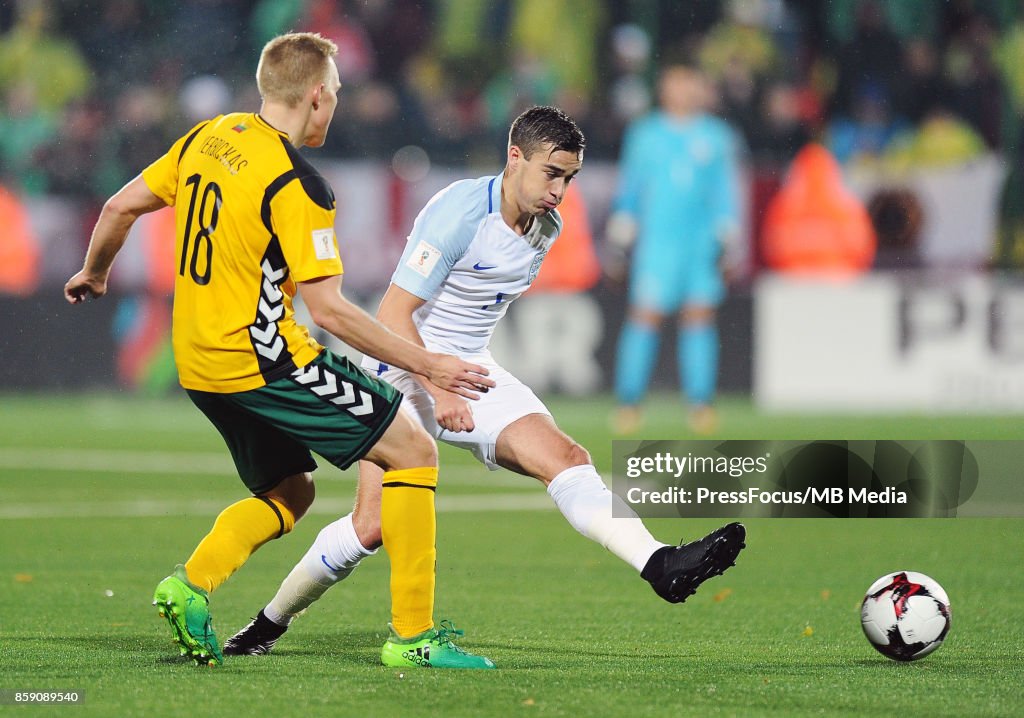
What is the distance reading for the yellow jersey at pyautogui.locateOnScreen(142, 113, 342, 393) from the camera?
428 cm

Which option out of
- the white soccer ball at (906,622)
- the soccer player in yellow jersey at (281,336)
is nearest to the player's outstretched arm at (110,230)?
the soccer player in yellow jersey at (281,336)

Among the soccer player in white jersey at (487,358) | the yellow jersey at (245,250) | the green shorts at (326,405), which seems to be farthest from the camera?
the soccer player in white jersey at (487,358)

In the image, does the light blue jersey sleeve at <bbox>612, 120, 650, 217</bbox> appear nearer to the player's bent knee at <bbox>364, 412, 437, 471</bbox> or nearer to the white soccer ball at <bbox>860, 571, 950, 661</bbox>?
the white soccer ball at <bbox>860, 571, 950, 661</bbox>

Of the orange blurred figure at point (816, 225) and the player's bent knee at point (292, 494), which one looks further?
the orange blurred figure at point (816, 225)

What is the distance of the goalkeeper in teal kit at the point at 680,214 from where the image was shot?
44.5 ft

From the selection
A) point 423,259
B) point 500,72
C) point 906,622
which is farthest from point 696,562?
point 500,72

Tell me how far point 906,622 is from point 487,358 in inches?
62.1

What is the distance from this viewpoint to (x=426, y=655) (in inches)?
178

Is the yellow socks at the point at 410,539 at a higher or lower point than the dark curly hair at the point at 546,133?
lower

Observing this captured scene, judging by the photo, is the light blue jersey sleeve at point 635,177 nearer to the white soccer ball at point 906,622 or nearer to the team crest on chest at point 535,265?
the team crest on chest at point 535,265

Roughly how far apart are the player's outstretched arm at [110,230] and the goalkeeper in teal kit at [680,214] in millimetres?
8802

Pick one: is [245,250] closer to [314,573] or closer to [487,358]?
[314,573]

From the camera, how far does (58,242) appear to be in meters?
14.9

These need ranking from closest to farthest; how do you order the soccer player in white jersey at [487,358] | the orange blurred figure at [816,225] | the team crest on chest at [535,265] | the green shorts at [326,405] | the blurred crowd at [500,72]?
the green shorts at [326,405] → the soccer player in white jersey at [487,358] → the team crest on chest at [535,265] → the orange blurred figure at [816,225] → the blurred crowd at [500,72]
